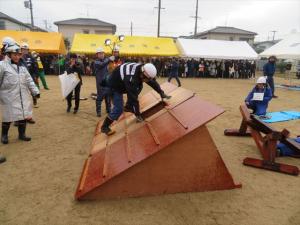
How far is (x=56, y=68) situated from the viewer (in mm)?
21906

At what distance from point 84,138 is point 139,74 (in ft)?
7.00

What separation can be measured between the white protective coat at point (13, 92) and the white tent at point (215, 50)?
17.7 meters

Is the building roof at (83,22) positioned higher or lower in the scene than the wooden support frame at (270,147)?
higher

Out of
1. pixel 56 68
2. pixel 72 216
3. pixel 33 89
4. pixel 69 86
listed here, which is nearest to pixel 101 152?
pixel 72 216

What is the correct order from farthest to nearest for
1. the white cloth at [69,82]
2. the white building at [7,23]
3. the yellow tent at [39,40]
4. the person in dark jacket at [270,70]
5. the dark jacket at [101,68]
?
the white building at [7,23], the yellow tent at [39,40], the person in dark jacket at [270,70], the white cloth at [69,82], the dark jacket at [101,68]

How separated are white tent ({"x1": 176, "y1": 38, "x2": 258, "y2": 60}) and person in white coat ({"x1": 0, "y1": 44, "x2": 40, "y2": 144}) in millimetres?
17698

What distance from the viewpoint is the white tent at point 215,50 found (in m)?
21.7

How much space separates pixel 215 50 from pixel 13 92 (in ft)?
64.8

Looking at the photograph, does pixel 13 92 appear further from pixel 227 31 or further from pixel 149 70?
pixel 227 31

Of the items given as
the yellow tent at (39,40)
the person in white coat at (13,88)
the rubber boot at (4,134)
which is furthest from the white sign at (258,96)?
the yellow tent at (39,40)

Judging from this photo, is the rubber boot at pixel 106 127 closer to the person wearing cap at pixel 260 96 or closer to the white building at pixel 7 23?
the person wearing cap at pixel 260 96

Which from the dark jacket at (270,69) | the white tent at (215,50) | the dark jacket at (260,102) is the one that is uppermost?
the white tent at (215,50)

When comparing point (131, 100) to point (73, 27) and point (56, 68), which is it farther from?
point (73, 27)

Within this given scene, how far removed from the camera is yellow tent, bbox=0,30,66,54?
20328 millimetres
